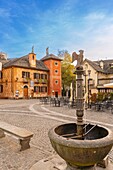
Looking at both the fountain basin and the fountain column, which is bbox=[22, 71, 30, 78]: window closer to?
the fountain column

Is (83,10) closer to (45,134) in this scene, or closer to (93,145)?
(45,134)

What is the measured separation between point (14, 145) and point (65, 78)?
38.4 meters

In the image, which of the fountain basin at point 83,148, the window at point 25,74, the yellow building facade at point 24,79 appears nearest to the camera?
the fountain basin at point 83,148

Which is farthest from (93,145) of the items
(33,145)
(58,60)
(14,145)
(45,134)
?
(58,60)

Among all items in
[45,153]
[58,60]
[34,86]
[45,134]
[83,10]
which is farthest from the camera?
[58,60]

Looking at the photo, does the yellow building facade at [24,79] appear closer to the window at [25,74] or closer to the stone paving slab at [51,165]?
the window at [25,74]

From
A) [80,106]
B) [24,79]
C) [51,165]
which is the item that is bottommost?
[51,165]

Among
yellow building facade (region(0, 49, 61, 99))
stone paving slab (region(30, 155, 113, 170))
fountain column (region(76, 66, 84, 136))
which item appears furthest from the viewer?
yellow building facade (region(0, 49, 61, 99))

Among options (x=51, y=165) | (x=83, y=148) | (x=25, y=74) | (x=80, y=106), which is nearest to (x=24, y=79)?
(x=25, y=74)

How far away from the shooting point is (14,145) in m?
5.14

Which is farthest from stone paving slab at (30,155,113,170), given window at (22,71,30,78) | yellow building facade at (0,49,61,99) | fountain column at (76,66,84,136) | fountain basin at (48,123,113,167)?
window at (22,71,30,78)

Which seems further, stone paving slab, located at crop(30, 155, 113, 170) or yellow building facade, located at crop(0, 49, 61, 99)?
yellow building facade, located at crop(0, 49, 61, 99)

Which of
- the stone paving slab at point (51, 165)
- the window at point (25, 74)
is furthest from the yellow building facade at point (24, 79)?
the stone paving slab at point (51, 165)

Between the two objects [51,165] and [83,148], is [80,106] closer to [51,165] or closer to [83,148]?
[83,148]
